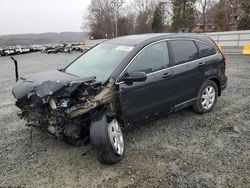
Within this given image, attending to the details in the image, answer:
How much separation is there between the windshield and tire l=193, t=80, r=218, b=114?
189cm

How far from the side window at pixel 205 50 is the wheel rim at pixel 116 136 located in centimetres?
243

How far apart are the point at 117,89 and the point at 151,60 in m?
0.88

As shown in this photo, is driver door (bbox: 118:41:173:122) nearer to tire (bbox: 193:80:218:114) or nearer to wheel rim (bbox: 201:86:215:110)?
tire (bbox: 193:80:218:114)

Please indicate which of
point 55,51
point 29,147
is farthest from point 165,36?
point 55,51

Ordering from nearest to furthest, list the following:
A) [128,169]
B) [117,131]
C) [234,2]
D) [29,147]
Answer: [128,169]
[117,131]
[29,147]
[234,2]

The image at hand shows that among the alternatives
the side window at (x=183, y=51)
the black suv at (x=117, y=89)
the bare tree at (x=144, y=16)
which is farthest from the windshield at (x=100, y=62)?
the bare tree at (x=144, y=16)

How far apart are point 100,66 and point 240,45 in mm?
19507

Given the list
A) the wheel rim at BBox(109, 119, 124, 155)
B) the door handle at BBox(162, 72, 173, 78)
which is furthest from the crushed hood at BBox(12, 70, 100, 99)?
the door handle at BBox(162, 72, 173, 78)

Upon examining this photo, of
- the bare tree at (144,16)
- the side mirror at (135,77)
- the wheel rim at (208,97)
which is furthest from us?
the bare tree at (144,16)

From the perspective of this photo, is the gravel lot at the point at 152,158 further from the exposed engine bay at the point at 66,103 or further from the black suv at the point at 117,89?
the exposed engine bay at the point at 66,103

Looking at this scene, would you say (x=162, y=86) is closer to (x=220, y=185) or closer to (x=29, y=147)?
(x=220, y=185)

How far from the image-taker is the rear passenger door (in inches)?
171

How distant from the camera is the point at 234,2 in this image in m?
37.0

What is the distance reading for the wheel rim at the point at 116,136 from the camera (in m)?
3.33
